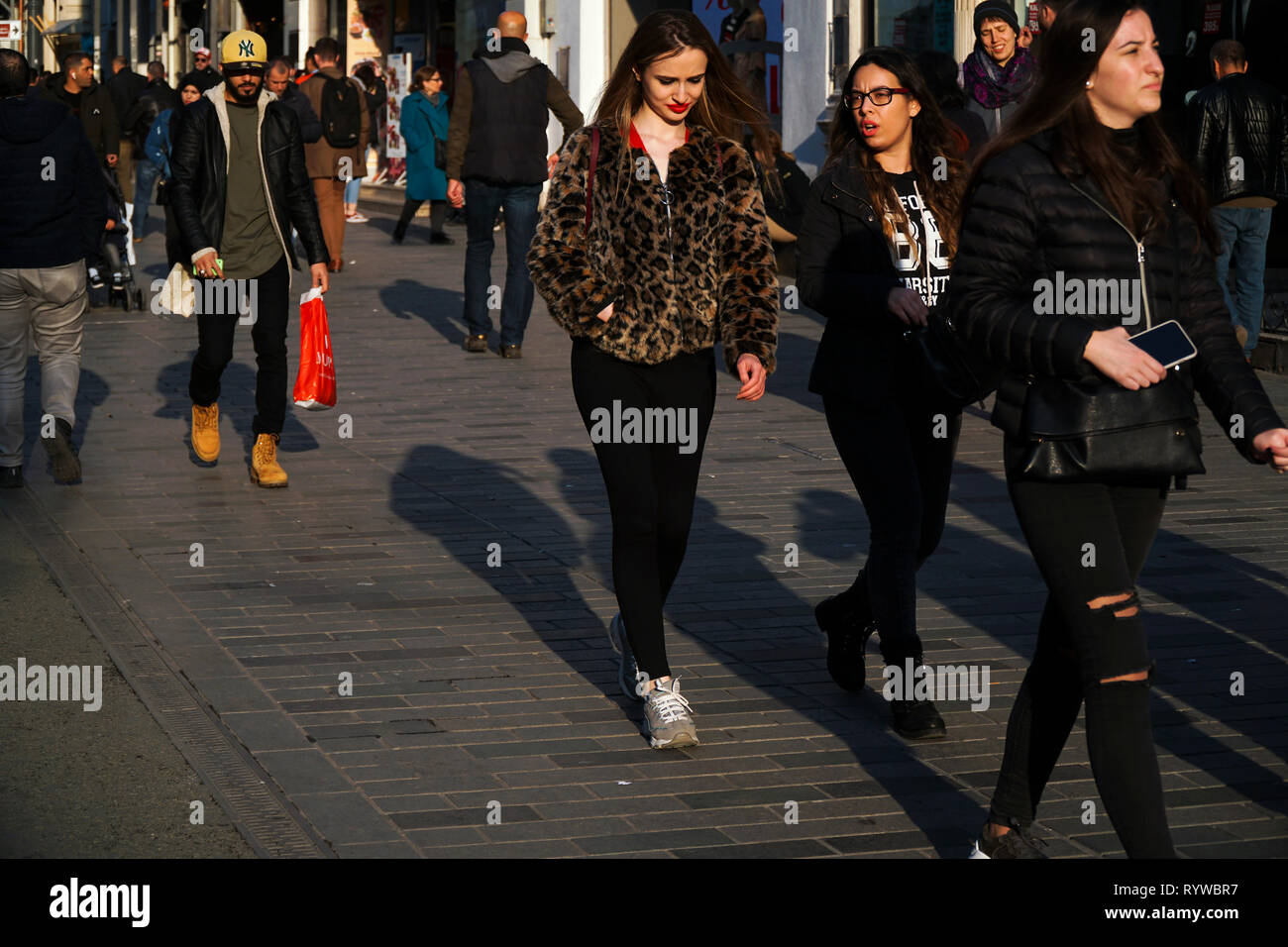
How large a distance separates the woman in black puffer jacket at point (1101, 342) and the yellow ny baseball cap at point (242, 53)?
560 cm

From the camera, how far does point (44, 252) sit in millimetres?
9148

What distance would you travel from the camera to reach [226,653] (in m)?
6.29

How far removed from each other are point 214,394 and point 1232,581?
4631 millimetres

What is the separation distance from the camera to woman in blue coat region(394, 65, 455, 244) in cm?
2278

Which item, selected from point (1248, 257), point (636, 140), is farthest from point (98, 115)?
point (636, 140)

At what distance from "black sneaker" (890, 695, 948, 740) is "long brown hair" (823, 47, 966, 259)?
4.13ft

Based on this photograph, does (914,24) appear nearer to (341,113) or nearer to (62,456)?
(341,113)

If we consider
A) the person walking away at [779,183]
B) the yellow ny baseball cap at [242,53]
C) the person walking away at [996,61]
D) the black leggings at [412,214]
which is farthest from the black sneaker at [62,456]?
the black leggings at [412,214]

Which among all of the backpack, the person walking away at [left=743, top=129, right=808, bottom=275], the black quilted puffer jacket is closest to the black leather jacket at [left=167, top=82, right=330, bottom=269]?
the person walking away at [left=743, top=129, right=808, bottom=275]

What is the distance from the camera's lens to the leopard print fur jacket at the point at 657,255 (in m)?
5.42

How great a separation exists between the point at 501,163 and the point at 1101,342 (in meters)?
10.1

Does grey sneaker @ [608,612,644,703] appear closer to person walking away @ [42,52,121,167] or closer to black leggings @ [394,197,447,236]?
person walking away @ [42,52,121,167]
